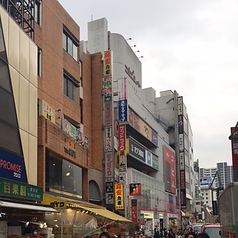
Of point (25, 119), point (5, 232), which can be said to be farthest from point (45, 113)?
point (5, 232)

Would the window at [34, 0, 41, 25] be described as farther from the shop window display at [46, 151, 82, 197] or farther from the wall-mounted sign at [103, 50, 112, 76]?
the wall-mounted sign at [103, 50, 112, 76]

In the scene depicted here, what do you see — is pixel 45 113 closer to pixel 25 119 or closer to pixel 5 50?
pixel 25 119

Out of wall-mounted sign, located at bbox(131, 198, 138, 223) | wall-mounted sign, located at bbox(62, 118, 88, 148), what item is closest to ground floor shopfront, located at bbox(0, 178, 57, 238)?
wall-mounted sign, located at bbox(62, 118, 88, 148)

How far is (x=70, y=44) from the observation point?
104 ft

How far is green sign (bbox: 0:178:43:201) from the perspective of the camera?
14.7m

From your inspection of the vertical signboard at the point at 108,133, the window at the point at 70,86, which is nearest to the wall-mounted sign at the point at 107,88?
the vertical signboard at the point at 108,133

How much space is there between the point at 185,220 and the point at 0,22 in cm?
7046

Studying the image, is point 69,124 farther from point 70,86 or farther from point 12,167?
point 12,167

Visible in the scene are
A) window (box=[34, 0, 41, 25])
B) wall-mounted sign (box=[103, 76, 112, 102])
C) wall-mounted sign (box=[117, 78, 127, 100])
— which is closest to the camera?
window (box=[34, 0, 41, 25])

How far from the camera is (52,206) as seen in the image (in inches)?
730

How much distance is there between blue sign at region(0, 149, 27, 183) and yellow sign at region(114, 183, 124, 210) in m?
16.8

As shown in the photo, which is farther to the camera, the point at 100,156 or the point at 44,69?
the point at 100,156

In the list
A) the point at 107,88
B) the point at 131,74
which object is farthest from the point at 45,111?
the point at 131,74

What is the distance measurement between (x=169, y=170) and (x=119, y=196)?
1333 inches
